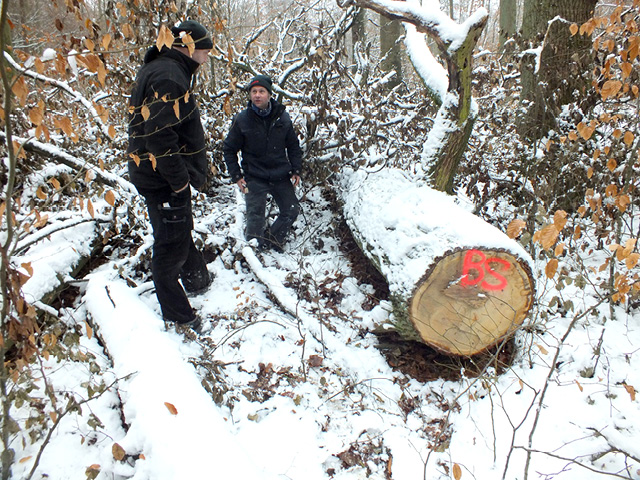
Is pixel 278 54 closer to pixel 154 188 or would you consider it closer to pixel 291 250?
pixel 291 250

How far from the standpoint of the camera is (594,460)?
1818 millimetres

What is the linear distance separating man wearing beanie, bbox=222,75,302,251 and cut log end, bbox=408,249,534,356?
6.02ft

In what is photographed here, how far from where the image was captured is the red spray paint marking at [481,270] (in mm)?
2328

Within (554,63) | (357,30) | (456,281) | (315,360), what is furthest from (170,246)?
(554,63)

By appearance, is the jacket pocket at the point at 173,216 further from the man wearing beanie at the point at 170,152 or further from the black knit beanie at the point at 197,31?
the black knit beanie at the point at 197,31

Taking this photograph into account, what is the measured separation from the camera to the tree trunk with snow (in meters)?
2.69

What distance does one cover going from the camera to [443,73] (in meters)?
3.10

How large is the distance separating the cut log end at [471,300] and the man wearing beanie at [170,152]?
1690 mm

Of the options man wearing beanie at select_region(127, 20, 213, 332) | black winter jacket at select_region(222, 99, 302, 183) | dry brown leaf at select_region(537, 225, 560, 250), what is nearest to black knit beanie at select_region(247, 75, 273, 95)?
black winter jacket at select_region(222, 99, 302, 183)

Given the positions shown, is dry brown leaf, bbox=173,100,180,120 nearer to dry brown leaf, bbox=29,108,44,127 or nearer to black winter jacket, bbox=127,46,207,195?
black winter jacket, bbox=127,46,207,195

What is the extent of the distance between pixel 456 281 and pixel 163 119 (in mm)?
2093

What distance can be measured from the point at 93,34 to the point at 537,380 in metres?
4.03

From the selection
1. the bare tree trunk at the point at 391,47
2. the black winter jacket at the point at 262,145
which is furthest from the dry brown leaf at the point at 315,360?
the bare tree trunk at the point at 391,47

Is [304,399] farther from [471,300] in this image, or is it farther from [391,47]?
[391,47]
